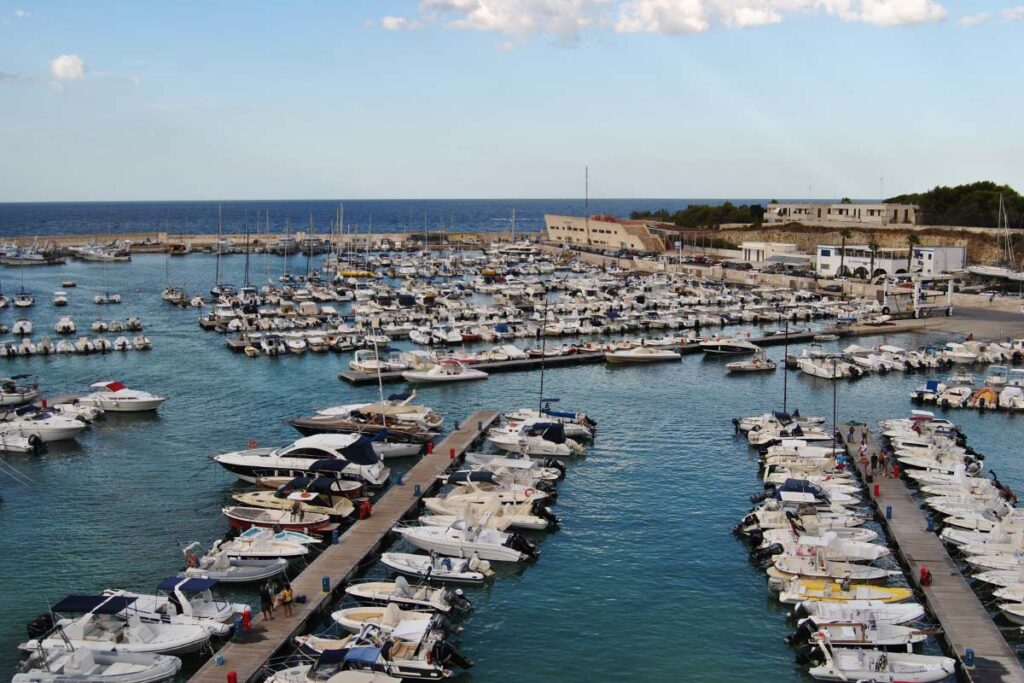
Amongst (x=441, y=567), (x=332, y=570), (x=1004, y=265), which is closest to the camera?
(x=332, y=570)

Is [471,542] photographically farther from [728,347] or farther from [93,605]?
[728,347]

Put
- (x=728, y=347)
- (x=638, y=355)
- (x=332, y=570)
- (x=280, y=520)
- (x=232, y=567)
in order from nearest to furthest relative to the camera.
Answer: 1. (x=232, y=567)
2. (x=332, y=570)
3. (x=280, y=520)
4. (x=638, y=355)
5. (x=728, y=347)

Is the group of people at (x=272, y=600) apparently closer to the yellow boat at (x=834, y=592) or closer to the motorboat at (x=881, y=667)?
the motorboat at (x=881, y=667)

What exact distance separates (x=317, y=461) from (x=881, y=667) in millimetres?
20869

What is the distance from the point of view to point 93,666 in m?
22.2

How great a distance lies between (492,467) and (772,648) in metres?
14.9

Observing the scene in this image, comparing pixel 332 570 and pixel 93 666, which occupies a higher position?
pixel 332 570

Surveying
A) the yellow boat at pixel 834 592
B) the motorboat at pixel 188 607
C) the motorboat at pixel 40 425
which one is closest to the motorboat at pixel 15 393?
the motorboat at pixel 40 425

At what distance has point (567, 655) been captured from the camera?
24.9m

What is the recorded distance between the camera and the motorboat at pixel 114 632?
23172mm

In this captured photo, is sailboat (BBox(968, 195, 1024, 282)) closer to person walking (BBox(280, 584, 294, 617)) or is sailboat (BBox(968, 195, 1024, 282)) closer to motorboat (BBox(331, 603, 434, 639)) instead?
motorboat (BBox(331, 603, 434, 639))

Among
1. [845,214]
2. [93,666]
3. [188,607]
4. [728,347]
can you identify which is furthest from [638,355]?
[845,214]

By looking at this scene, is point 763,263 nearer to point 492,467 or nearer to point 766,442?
point 766,442

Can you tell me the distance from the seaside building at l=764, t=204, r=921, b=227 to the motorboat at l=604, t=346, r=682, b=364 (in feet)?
254
